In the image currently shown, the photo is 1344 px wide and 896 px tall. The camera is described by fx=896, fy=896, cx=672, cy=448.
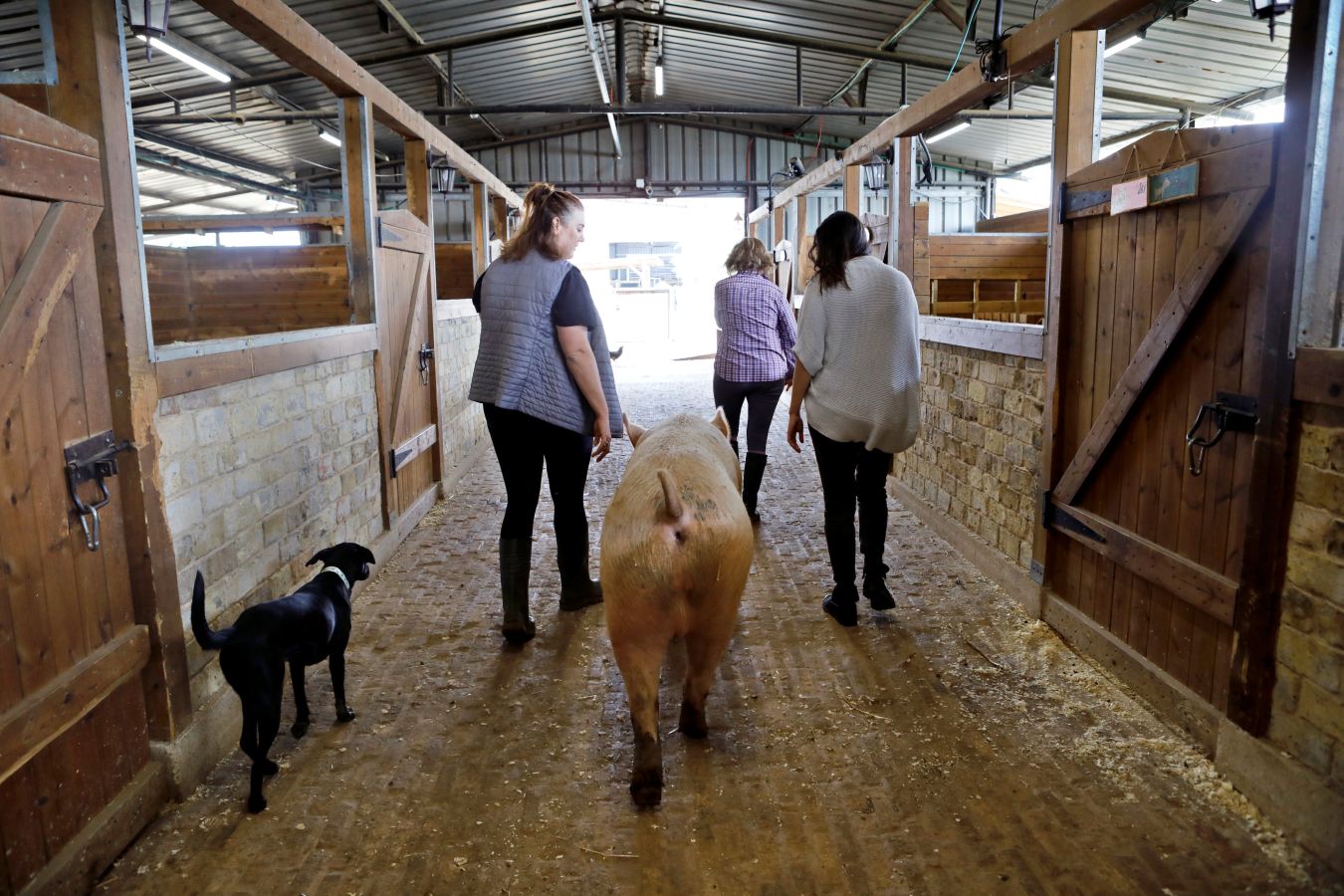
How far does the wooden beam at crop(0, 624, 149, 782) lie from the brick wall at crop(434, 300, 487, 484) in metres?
4.42

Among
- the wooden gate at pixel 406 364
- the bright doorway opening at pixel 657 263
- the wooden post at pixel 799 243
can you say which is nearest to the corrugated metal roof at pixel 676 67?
the wooden post at pixel 799 243

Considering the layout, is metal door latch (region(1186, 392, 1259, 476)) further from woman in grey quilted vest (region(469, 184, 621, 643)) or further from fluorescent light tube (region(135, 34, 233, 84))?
fluorescent light tube (region(135, 34, 233, 84))

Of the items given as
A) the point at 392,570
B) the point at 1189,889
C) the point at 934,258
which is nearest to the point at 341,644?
the point at 392,570

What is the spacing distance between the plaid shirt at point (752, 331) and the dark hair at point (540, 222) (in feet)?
5.80

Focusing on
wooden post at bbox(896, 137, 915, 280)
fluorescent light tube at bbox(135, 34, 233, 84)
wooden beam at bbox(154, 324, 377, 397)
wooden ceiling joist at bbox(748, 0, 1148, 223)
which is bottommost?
wooden beam at bbox(154, 324, 377, 397)

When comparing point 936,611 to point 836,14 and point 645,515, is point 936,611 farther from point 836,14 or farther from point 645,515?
point 836,14

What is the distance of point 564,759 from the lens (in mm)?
3012

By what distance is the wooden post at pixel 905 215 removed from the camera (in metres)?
6.50

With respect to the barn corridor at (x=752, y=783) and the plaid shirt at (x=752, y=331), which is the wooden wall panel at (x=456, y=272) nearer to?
the plaid shirt at (x=752, y=331)

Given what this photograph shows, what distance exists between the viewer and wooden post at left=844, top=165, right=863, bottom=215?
8.20 metres

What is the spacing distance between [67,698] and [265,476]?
1.55 meters

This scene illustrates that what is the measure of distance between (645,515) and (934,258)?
583cm

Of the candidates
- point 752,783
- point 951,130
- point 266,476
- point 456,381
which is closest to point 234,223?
point 456,381

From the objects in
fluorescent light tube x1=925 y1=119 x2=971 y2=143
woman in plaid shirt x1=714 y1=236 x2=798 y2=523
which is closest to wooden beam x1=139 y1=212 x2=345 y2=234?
woman in plaid shirt x1=714 y1=236 x2=798 y2=523
